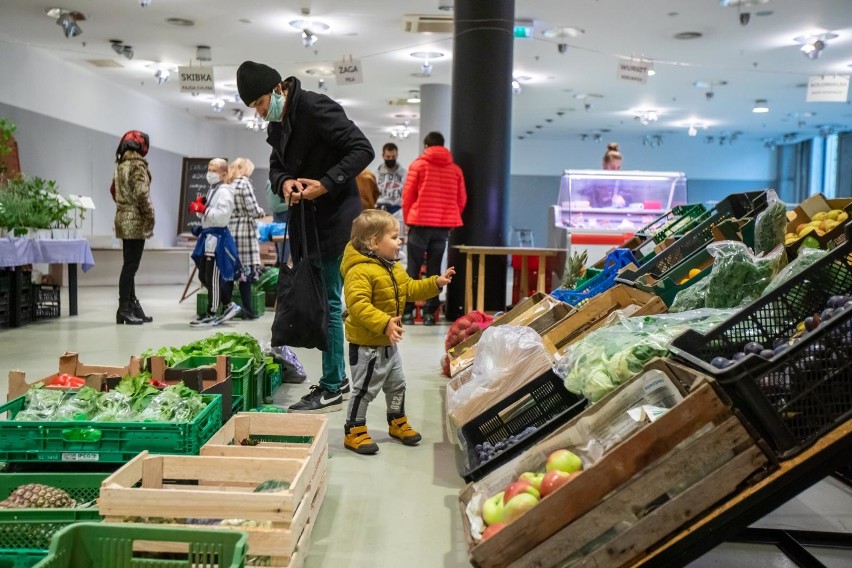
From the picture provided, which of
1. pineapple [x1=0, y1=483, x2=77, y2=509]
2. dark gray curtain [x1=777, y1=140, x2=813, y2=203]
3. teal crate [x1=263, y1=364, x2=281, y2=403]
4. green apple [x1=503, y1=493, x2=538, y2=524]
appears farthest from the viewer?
dark gray curtain [x1=777, y1=140, x2=813, y2=203]

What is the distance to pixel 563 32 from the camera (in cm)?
1061

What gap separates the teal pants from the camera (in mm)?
3922

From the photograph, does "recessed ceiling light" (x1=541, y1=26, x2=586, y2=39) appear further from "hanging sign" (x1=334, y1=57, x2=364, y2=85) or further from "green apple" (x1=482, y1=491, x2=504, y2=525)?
"green apple" (x1=482, y1=491, x2=504, y2=525)

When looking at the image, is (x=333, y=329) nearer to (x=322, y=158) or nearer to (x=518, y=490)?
(x=322, y=158)

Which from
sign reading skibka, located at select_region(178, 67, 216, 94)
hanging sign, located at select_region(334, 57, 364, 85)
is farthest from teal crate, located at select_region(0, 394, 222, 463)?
sign reading skibka, located at select_region(178, 67, 216, 94)

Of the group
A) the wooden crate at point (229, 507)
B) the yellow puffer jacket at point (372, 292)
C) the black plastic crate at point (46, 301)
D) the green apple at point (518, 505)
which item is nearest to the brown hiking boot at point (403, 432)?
the yellow puffer jacket at point (372, 292)

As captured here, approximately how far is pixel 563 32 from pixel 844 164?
40.7ft

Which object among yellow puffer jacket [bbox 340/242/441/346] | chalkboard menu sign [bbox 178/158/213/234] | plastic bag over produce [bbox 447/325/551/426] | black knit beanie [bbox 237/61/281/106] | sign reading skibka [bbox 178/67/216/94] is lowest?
plastic bag over produce [bbox 447/325/551/426]

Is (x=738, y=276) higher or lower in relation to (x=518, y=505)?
higher

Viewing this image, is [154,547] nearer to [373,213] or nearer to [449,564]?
[449,564]

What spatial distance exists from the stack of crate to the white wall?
822 inches

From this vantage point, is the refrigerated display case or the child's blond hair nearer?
the child's blond hair

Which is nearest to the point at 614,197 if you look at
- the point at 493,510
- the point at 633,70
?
the point at 633,70

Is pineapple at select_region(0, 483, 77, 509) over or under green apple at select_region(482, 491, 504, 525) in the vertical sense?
under
